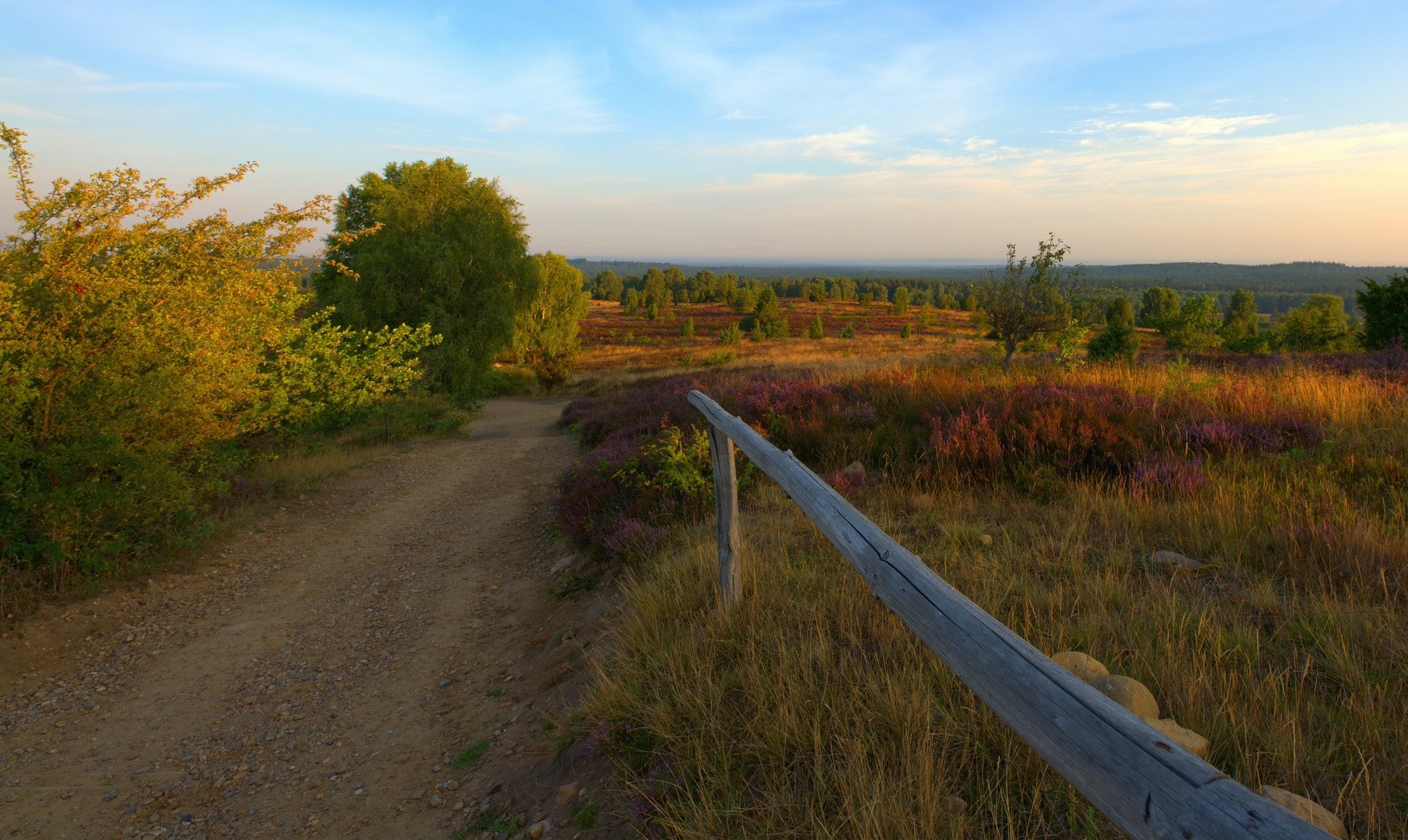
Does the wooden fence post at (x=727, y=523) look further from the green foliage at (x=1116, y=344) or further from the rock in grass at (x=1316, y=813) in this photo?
the green foliage at (x=1116, y=344)

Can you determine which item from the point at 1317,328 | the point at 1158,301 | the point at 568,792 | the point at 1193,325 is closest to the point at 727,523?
the point at 568,792

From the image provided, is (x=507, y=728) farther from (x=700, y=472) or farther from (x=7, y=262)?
(x=7, y=262)

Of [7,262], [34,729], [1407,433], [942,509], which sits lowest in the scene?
[34,729]

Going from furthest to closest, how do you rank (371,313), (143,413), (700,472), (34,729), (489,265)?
(489,265), (371,313), (700,472), (143,413), (34,729)

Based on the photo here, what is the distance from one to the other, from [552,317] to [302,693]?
32663mm

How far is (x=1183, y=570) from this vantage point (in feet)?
12.6

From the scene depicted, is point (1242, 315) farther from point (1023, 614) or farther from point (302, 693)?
point (302, 693)

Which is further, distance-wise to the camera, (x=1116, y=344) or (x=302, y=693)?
(x=1116, y=344)

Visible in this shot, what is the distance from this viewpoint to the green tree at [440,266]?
A: 2139 centimetres

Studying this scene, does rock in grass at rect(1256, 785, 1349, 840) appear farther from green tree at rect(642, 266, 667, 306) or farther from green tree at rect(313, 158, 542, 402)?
green tree at rect(642, 266, 667, 306)

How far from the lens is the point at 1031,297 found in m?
14.5

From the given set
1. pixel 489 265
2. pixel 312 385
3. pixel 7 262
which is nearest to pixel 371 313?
pixel 489 265

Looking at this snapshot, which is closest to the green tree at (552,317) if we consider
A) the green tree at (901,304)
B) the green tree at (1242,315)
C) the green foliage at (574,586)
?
the green foliage at (574,586)

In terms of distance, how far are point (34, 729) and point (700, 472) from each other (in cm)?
536
